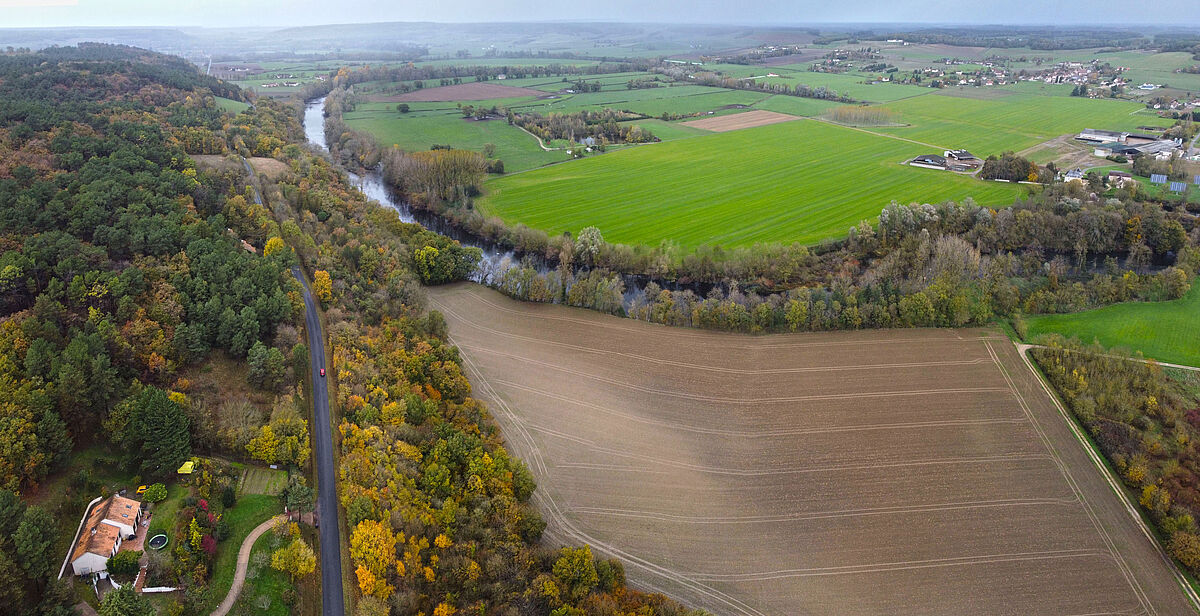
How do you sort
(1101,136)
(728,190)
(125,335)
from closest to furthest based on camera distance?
(125,335) < (728,190) < (1101,136)

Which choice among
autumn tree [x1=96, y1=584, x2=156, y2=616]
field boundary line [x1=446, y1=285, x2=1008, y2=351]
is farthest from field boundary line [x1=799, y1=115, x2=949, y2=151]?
autumn tree [x1=96, y1=584, x2=156, y2=616]

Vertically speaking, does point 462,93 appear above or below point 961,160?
above

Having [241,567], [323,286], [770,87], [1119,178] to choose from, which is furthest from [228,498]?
[770,87]

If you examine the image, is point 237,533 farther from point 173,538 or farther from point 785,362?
point 785,362

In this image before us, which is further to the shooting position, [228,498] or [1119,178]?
[1119,178]

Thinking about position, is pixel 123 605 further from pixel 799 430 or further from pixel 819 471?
pixel 799 430

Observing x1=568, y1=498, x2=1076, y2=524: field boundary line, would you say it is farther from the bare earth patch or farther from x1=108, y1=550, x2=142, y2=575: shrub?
the bare earth patch

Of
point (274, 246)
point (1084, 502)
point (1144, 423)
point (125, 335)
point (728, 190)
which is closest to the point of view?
point (1084, 502)
